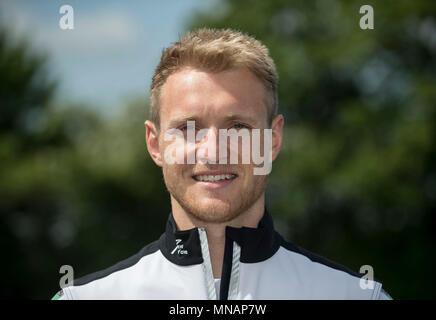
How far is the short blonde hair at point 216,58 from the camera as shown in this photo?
11.0ft

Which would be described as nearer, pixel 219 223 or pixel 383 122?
pixel 219 223

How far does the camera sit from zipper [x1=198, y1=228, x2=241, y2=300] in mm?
3352

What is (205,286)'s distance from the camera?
336cm

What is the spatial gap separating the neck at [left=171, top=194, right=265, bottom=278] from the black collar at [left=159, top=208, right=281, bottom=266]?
53 millimetres

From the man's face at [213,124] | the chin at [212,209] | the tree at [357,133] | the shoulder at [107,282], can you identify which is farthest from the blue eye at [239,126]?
the tree at [357,133]

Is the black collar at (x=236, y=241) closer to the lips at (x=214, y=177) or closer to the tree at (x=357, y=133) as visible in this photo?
the lips at (x=214, y=177)

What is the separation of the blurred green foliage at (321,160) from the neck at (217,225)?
52.1ft

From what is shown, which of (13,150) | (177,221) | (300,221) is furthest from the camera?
(13,150)

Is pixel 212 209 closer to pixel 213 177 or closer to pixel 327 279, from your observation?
pixel 213 177

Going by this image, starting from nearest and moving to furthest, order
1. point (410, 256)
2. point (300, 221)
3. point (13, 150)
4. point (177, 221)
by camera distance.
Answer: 1. point (177, 221)
2. point (410, 256)
3. point (300, 221)
4. point (13, 150)
